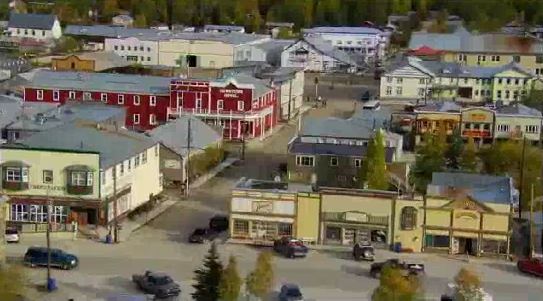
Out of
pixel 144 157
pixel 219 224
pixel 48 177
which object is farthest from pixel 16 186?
pixel 219 224

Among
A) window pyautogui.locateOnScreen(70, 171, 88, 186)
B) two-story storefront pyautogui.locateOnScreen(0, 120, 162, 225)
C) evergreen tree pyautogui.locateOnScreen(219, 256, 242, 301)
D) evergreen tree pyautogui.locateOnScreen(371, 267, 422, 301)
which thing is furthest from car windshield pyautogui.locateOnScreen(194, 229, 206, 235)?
evergreen tree pyautogui.locateOnScreen(371, 267, 422, 301)

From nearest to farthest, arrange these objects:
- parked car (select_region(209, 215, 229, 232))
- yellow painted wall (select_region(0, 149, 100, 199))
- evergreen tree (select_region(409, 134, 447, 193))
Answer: yellow painted wall (select_region(0, 149, 100, 199)) → parked car (select_region(209, 215, 229, 232)) → evergreen tree (select_region(409, 134, 447, 193))

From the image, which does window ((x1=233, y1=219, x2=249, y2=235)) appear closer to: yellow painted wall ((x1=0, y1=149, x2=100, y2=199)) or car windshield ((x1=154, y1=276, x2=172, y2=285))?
Result: yellow painted wall ((x1=0, y1=149, x2=100, y2=199))

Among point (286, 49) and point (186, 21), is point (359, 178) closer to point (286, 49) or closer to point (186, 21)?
point (286, 49)

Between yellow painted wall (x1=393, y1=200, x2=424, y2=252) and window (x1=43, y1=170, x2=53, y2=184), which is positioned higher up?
window (x1=43, y1=170, x2=53, y2=184)

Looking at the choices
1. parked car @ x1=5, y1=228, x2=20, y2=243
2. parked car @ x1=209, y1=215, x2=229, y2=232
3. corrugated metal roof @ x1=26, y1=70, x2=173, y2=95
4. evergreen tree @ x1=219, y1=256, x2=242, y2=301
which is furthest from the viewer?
corrugated metal roof @ x1=26, y1=70, x2=173, y2=95

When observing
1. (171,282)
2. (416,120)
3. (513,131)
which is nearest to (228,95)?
(416,120)

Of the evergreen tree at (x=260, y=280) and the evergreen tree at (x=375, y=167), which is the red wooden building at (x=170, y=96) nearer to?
the evergreen tree at (x=375, y=167)
